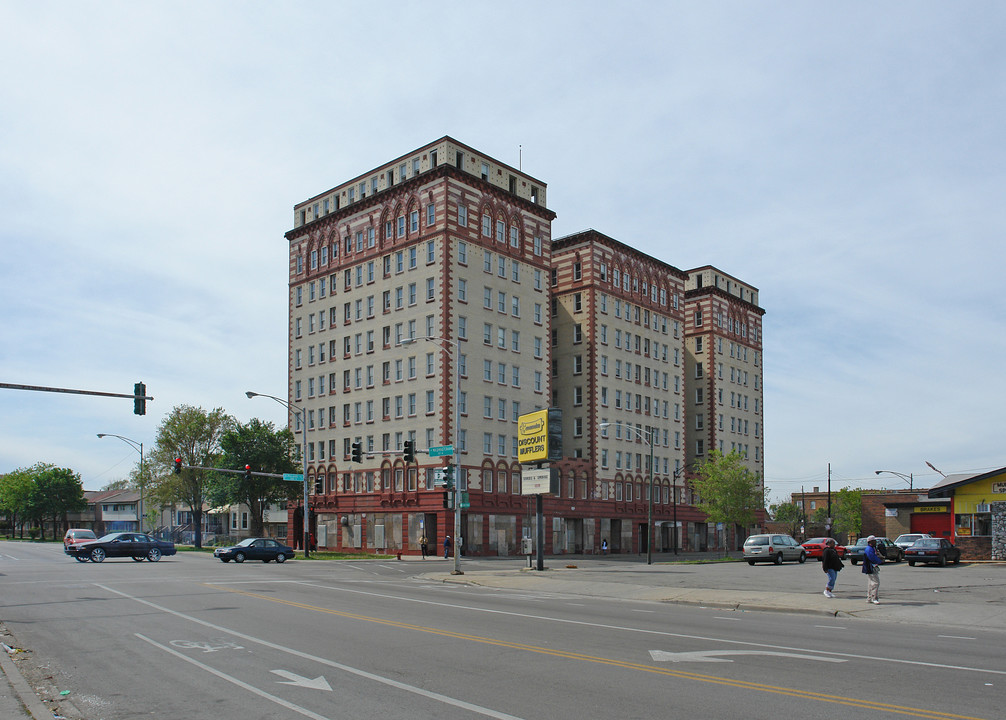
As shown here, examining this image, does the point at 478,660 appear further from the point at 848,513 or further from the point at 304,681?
the point at 848,513

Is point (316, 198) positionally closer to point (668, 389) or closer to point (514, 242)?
point (514, 242)

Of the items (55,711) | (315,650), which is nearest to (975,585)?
(315,650)

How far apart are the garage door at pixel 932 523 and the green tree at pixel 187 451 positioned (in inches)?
2821

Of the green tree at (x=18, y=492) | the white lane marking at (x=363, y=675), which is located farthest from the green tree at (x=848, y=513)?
the white lane marking at (x=363, y=675)

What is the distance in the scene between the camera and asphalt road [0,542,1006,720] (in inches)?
396

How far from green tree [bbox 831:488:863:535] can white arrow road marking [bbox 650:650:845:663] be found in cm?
12424

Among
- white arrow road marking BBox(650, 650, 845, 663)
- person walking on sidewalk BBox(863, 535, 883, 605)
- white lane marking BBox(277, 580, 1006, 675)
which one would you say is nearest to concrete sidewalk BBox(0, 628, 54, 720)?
white arrow road marking BBox(650, 650, 845, 663)

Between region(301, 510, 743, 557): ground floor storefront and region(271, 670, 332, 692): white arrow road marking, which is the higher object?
region(271, 670, 332, 692): white arrow road marking

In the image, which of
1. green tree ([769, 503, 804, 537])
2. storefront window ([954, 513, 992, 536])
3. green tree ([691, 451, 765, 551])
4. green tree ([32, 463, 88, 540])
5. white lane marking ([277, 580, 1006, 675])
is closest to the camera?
white lane marking ([277, 580, 1006, 675])

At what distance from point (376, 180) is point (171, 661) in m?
66.2

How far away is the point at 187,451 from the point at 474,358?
33945 mm

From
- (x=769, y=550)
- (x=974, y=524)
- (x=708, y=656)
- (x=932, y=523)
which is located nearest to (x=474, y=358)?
(x=769, y=550)

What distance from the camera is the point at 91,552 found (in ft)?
159

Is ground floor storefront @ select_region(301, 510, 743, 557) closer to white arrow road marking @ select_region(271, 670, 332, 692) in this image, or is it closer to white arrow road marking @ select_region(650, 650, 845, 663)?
white arrow road marking @ select_region(650, 650, 845, 663)
